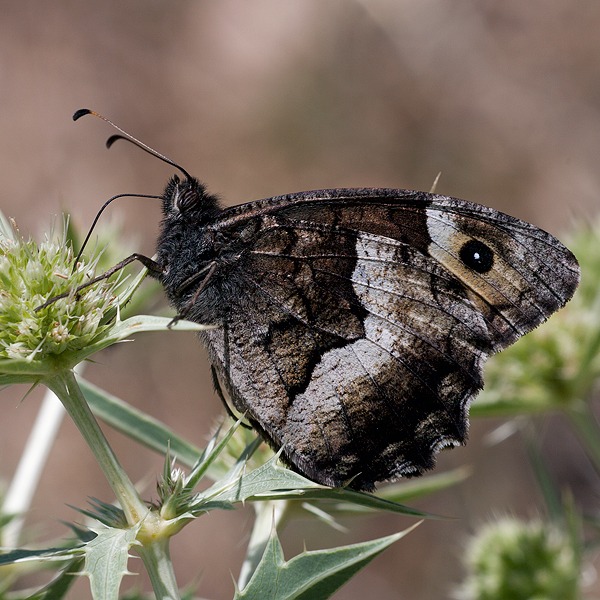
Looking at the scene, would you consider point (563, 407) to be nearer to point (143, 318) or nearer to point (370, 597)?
point (143, 318)

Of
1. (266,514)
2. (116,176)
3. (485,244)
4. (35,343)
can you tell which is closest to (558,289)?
(485,244)

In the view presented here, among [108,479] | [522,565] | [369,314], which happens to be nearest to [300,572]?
[108,479]

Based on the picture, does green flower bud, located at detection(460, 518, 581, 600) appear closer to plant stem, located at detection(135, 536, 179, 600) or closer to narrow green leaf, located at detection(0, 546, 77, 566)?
plant stem, located at detection(135, 536, 179, 600)

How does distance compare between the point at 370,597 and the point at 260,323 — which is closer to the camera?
the point at 260,323

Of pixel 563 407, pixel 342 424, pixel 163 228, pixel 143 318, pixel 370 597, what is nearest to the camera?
pixel 143 318

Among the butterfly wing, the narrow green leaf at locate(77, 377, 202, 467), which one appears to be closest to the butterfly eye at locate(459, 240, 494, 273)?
the butterfly wing

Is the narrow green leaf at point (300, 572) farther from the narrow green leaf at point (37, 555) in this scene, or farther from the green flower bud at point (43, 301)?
the green flower bud at point (43, 301)

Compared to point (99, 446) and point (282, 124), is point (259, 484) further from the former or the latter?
point (282, 124)
